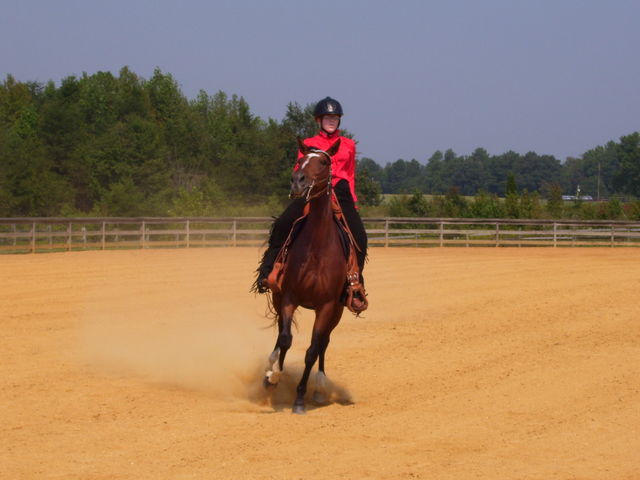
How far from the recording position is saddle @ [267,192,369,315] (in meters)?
8.91

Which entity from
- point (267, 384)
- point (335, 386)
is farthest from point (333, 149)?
point (335, 386)

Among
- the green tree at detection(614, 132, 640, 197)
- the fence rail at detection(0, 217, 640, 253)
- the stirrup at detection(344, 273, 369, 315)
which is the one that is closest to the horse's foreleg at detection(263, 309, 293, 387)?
the stirrup at detection(344, 273, 369, 315)

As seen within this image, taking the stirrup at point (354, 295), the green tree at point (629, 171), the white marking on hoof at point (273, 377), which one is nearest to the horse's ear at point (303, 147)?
the stirrup at point (354, 295)

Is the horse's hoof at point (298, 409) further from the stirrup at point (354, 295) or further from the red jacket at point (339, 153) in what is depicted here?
the red jacket at point (339, 153)

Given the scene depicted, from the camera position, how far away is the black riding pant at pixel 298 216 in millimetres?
9203

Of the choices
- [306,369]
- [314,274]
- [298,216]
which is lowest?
[306,369]

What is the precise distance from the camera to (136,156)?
72.2 meters

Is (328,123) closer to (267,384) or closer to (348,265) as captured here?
(348,265)

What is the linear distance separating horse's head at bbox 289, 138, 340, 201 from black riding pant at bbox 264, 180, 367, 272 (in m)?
0.73

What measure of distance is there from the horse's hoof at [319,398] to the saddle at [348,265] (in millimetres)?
946

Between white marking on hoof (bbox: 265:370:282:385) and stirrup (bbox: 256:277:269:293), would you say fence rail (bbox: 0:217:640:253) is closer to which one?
stirrup (bbox: 256:277:269:293)

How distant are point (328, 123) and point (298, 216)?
1073 mm

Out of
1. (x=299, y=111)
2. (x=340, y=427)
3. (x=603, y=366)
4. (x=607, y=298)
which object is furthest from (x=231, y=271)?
(x=299, y=111)

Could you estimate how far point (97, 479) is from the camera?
588 centimetres
